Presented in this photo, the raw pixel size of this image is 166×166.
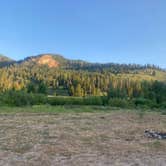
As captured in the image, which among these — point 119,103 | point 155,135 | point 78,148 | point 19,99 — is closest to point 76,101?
point 119,103

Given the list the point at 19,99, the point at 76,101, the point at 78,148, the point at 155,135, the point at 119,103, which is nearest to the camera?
the point at 78,148

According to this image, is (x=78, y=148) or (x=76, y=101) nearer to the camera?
(x=78, y=148)

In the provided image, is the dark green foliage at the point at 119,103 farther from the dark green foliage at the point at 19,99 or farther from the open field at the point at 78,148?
the open field at the point at 78,148

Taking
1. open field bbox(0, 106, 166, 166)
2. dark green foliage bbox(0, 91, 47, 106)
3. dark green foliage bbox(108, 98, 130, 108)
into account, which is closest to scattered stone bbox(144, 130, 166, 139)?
open field bbox(0, 106, 166, 166)

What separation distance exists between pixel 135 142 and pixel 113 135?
63.9 inches

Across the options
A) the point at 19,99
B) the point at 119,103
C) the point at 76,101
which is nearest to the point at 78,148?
the point at 119,103

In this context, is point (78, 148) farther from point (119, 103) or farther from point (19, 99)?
point (19, 99)

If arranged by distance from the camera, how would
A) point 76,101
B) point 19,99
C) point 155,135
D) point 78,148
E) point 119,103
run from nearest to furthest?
point 78,148
point 155,135
point 119,103
point 19,99
point 76,101

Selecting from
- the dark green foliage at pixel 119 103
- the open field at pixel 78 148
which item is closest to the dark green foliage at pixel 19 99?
the dark green foliage at pixel 119 103

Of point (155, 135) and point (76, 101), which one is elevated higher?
point (76, 101)

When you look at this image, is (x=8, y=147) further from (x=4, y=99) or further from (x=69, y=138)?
(x=4, y=99)

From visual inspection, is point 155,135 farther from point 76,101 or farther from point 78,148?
point 76,101

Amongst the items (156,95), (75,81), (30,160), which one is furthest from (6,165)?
(75,81)

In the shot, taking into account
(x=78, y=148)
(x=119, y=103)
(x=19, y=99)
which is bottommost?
(x=78, y=148)
